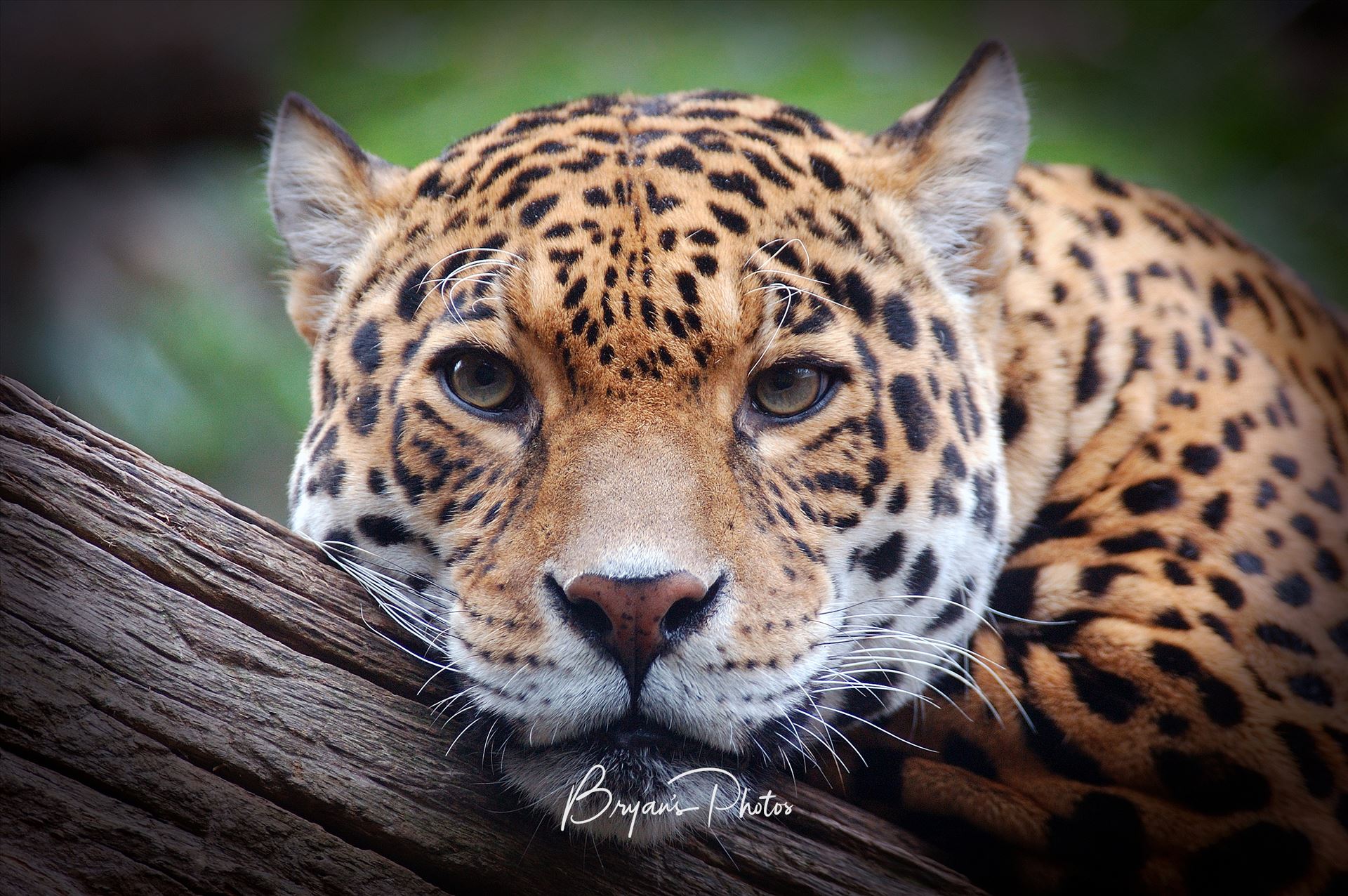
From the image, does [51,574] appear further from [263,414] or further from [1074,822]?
[263,414]

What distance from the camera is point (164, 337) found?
469 centimetres

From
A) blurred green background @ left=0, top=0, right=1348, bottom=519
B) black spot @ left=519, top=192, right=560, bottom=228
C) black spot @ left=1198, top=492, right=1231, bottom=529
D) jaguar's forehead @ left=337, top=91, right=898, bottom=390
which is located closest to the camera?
jaguar's forehead @ left=337, top=91, right=898, bottom=390

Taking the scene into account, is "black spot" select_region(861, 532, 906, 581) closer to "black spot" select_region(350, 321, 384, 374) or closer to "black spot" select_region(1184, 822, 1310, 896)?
"black spot" select_region(1184, 822, 1310, 896)

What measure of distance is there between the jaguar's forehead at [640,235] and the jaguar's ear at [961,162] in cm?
14

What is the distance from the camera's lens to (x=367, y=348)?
8.51 feet

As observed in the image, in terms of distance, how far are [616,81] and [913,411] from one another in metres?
1.69

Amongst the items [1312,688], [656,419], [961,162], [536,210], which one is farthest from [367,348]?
[1312,688]

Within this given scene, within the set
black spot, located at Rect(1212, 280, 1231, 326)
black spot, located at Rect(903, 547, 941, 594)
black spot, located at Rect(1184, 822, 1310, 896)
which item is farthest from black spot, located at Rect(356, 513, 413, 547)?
black spot, located at Rect(1212, 280, 1231, 326)

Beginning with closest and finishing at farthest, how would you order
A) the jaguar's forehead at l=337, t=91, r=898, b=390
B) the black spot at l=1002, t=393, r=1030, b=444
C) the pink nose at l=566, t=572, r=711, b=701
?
the pink nose at l=566, t=572, r=711, b=701 < the jaguar's forehead at l=337, t=91, r=898, b=390 < the black spot at l=1002, t=393, r=1030, b=444

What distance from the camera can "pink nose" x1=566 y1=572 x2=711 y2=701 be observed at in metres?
1.87

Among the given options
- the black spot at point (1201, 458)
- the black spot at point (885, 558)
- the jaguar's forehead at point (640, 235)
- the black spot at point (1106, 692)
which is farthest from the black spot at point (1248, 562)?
the jaguar's forehead at point (640, 235)

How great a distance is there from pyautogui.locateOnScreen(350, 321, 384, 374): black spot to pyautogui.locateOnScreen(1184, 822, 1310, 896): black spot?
207 centimetres

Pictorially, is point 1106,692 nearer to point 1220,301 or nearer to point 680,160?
point 1220,301

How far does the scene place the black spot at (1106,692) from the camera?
239 centimetres
